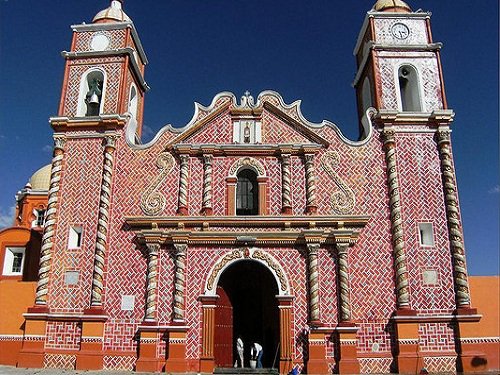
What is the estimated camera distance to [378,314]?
14.2 metres

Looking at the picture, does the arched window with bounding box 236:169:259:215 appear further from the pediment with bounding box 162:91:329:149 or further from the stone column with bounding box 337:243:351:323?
the stone column with bounding box 337:243:351:323

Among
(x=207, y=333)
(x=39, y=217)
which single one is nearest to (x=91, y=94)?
(x=207, y=333)

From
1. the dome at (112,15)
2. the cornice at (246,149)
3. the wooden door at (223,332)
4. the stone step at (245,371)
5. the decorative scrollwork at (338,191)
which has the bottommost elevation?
the stone step at (245,371)

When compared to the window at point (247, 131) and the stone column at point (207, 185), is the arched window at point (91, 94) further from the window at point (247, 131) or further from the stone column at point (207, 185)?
the window at point (247, 131)

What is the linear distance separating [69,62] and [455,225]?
15.2 m

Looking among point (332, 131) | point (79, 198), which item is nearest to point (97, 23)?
point (79, 198)

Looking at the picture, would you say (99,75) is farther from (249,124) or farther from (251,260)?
(251,260)

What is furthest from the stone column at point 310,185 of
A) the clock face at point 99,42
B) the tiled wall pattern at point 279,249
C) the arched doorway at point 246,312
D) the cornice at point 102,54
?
the clock face at point 99,42

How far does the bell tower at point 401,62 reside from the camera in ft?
54.4

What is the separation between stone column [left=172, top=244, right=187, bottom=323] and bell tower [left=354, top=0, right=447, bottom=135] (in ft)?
28.4

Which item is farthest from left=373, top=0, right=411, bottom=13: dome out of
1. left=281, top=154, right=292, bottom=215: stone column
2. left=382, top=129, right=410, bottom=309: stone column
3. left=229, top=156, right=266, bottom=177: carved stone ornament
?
left=229, top=156, right=266, bottom=177: carved stone ornament

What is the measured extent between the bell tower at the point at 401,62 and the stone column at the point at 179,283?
8.65 m

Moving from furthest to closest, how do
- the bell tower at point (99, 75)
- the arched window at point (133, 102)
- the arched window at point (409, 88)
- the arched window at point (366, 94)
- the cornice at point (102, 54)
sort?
the arched window at point (133, 102), the arched window at point (366, 94), the cornice at point (102, 54), the arched window at point (409, 88), the bell tower at point (99, 75)

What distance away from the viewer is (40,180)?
30312 millimetres
